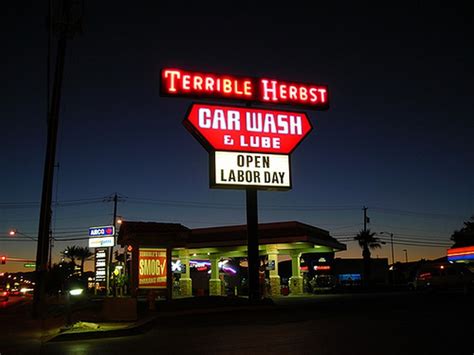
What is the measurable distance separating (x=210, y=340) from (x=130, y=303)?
5.94 m

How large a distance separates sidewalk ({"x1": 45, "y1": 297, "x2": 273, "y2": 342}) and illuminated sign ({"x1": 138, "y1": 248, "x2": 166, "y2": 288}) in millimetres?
3462

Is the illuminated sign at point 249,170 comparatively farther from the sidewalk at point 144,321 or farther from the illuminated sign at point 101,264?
the illuminated sign at point 101,264

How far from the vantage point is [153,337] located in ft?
42.1

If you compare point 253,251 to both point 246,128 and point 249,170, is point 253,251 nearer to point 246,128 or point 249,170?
point 249,170

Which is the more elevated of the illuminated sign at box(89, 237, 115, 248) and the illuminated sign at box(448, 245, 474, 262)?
the illuminated sign at box(89, 237, 115, 248)

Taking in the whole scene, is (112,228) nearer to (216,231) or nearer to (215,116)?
(215,116)

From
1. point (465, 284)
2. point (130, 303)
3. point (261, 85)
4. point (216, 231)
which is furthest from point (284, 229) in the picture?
point (130, 303)

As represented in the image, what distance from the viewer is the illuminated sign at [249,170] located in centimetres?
2069

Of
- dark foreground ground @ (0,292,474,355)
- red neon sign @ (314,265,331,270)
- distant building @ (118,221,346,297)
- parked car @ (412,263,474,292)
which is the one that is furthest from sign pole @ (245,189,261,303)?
red neon sign @ (314,265,331,270)

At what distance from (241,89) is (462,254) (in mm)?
23996

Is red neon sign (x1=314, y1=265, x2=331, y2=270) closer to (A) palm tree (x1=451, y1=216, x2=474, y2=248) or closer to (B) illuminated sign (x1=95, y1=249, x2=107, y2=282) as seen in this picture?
(A) palm tree (x1=451, y1=216, x2=474, y2=248)

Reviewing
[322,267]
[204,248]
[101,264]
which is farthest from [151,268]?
[322,267]

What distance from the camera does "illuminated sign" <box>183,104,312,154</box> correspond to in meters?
21.0

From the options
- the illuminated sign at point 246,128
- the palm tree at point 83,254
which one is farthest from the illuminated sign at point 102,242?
the palm tree at point 83,254
